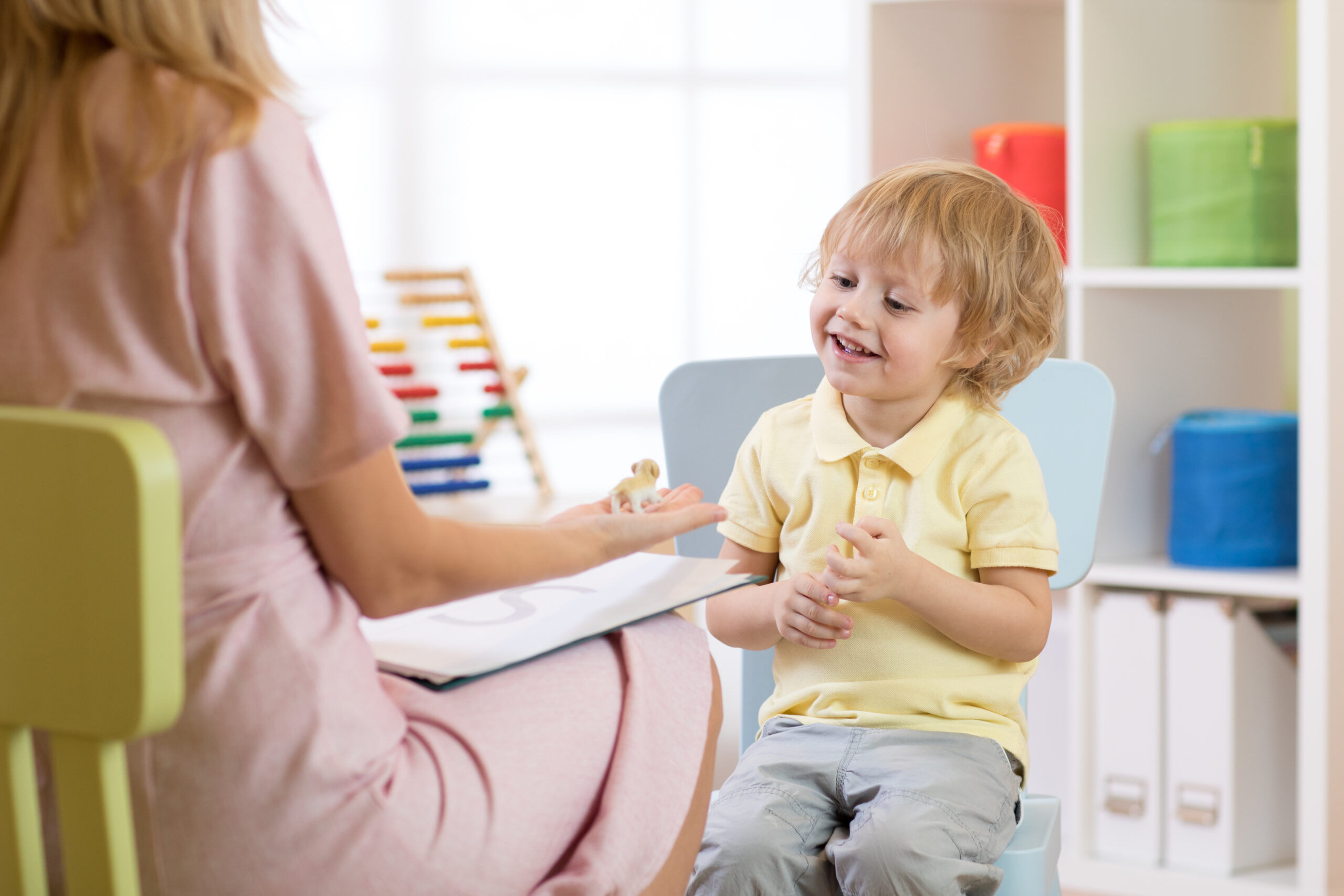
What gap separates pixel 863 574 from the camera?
101cm

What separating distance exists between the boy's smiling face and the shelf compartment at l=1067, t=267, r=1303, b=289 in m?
0.85

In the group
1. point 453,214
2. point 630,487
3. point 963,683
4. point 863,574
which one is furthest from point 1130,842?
point 453,214

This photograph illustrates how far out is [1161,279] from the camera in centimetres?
187

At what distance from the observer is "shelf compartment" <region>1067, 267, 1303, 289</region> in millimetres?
1798

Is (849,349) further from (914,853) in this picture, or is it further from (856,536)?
(914,853)

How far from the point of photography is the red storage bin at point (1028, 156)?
199cm

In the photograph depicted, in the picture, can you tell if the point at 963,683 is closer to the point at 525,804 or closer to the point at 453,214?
the point at 525,804

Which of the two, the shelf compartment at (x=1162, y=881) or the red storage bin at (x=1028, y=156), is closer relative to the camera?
the shelf compartment at (x=1162, y=881)

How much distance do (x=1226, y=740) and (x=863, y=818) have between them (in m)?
1.05

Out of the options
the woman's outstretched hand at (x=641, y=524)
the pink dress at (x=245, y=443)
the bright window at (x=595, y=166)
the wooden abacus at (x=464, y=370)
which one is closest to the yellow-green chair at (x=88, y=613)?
the pink dress at (x=245, y=443)

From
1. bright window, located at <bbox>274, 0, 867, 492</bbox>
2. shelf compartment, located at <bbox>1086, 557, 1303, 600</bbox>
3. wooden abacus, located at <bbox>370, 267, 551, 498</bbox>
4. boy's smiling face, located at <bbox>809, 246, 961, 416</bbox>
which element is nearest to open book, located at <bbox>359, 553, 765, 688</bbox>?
boy's smiling face, located at <bbox>809, 246, 961, 416</bbox>

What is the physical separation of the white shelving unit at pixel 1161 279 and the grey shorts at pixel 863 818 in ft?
2.91

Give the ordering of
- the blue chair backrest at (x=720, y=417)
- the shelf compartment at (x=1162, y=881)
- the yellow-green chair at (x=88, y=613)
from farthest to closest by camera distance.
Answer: the shelf compartment at (x=1162, y=881)
the blue chair backrest at (x=720, y=417)
the yellow-green chair at (x=88, y=613)

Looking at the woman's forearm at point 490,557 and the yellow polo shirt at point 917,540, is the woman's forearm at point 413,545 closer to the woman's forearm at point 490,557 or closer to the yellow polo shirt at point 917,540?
the woman's forearm at point 490,557
